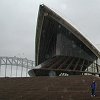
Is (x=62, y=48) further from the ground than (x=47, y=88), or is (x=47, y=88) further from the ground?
(x=62, y=48)

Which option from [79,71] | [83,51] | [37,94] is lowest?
[37,94]

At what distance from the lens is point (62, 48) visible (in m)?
39.5

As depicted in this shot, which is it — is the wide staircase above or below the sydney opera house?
below

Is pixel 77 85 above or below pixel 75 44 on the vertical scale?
below

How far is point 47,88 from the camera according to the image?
2216 cm

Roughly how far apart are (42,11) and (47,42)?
7350mm

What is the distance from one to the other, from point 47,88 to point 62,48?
17.6 metres

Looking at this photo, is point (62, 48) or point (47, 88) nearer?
point (47, 88)

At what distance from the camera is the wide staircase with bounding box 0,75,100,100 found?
20031 mm

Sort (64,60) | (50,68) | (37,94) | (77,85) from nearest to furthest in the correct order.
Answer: (37,94)
(77,85)
(50,68)
(64,60)

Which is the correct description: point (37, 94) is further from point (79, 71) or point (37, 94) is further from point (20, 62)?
point (20, 62)

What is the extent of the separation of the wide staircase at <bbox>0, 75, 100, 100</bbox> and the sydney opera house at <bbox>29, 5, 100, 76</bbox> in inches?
373

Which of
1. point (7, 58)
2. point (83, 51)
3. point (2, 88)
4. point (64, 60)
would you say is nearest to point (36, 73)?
point (64, 60)

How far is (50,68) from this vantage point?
112 ft
